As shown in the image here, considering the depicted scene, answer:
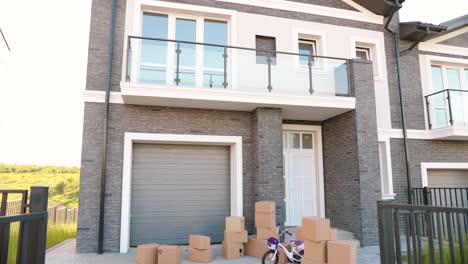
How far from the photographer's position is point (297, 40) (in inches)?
360

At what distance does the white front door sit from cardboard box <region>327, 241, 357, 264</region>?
4.23m

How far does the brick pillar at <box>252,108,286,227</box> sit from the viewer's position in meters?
7.54

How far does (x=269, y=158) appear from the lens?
25.3 ft

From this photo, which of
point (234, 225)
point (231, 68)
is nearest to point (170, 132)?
point (231, 68)

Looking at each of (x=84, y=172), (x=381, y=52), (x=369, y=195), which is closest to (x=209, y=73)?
(x=84, y=172)

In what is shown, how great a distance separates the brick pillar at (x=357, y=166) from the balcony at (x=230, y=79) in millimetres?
335

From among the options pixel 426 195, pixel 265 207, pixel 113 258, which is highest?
pixel 426 195

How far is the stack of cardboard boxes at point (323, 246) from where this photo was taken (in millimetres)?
A: 4496

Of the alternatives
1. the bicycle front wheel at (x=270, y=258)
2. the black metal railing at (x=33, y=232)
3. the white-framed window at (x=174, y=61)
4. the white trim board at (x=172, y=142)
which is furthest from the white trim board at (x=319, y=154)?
the black metal railing at (x=33, y=232)

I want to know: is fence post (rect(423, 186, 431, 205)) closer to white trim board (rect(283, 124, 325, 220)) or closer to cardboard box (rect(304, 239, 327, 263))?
white trim board (rect(283, 124, 325, 220))

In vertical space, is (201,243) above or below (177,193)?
below

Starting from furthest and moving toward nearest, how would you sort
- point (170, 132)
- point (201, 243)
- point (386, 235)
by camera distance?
1. point (170, 132)
2. point (201, 243)
3. point (386, 235)

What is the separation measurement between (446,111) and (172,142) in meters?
8.08

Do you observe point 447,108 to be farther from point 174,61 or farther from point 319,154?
point 174,61
